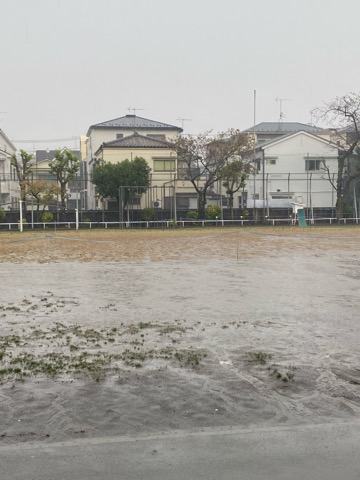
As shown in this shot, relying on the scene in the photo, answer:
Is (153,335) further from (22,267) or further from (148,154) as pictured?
(148,154)

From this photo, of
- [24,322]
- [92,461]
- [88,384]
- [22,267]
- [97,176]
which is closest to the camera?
[92,461]

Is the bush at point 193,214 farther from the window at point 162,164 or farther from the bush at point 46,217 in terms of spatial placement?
the bush at point 46,217

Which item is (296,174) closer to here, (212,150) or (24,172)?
(212,150)

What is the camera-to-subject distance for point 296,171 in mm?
42406

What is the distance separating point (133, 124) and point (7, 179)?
15.1 metres

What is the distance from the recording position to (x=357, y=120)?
1550 inches

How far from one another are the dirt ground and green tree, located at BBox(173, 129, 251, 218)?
27.7 meters

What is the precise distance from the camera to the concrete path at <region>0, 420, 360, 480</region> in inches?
114

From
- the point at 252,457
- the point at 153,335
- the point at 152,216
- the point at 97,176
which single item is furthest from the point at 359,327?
the point at 97,176

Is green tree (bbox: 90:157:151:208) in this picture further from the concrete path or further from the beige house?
the concrete path

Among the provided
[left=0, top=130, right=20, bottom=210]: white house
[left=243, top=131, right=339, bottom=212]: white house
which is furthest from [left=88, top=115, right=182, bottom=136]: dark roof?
[left=243, top=131, right=339, bottom=212]: white house

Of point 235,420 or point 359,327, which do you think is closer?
point 235,420

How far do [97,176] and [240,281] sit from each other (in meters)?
30.2

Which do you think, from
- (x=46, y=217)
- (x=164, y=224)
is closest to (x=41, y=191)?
(x=46, y=217)
